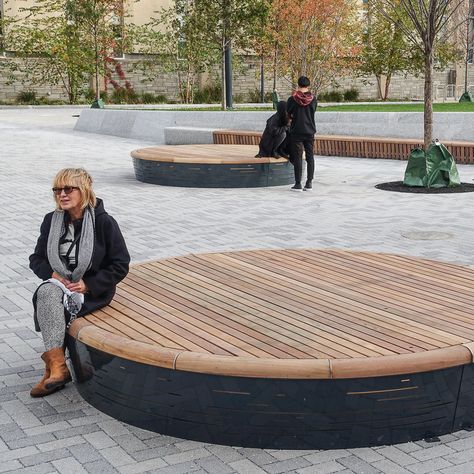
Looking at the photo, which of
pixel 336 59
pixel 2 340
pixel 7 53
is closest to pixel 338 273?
pixel 2 340

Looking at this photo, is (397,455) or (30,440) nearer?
(397,455)

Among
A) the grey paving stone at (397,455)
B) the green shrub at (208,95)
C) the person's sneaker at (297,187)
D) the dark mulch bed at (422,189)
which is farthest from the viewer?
the green shrub at (208,95)

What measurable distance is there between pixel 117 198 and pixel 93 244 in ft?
24.6

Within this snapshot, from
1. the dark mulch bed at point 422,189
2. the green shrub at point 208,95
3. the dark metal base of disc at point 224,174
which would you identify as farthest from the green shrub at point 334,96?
the dark mulch bed at point 422,189

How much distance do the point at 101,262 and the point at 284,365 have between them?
1.40 m

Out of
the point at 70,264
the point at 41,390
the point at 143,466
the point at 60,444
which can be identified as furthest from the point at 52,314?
the point at 143,466

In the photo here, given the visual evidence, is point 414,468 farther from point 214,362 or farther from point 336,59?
point 336,59

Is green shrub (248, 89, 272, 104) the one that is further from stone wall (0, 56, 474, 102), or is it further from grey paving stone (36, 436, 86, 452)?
grey paving stone (36, 436, 86, 452)

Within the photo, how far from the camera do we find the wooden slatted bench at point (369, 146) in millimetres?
15922

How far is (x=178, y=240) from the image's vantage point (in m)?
9.20

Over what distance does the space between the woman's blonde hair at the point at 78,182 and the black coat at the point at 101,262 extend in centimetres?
10

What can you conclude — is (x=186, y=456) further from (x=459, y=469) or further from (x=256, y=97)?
(x=256, y=97)

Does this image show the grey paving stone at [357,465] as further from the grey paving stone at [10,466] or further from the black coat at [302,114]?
the black coat at [302,114]

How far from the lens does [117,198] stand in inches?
483
